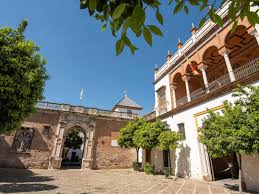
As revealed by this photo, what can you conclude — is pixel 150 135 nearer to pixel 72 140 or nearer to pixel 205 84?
pixel 205 84

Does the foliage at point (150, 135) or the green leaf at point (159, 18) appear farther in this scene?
the foliage at point (150, 135)

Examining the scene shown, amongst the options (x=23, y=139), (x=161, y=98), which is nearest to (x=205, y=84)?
(x=161, y=98)

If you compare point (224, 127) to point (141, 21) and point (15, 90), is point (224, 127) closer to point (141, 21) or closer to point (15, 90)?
point (141, 21)

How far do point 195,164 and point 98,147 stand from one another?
38.3ft

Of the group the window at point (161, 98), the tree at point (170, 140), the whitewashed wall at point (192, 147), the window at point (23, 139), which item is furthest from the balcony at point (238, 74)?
the window at point (23, 139)

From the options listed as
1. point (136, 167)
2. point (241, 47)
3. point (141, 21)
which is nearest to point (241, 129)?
point (141, 21)

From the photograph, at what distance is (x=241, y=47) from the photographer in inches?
508

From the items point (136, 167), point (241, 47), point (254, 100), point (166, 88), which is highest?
point (241, 47)

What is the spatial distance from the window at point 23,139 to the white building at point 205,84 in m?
12.7

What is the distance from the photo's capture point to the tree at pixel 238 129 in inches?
256

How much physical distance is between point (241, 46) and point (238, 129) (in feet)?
28.9

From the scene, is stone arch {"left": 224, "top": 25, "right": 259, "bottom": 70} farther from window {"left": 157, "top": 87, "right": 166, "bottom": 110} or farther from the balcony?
window {"left": 157, "top": 87, "right": 166, "bottom": 110}

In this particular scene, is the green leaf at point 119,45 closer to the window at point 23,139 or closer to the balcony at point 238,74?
the balcony at point 238,74

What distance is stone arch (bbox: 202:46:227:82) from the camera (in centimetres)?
1300
